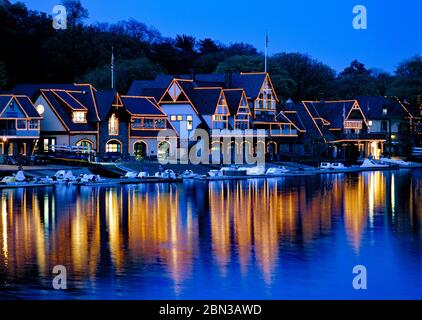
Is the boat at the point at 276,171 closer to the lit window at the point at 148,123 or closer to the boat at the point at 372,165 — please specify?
the lit window at the point at 148,123

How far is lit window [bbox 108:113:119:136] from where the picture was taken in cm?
7362

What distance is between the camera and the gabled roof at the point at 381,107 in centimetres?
10644

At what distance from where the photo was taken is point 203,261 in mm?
29031

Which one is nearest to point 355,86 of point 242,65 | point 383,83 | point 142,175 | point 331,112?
point 383,83

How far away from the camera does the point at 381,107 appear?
10656 cm

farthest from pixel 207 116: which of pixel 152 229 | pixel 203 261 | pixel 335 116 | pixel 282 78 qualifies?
pixel 203 261

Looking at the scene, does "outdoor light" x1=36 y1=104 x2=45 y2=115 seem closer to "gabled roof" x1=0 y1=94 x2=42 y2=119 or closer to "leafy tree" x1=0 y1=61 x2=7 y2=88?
"gabled roof" x1=0 y1=94 x2=42 y2=119

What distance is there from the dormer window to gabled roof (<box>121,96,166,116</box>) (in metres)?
4.74

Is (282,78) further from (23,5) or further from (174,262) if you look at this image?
(174,262)

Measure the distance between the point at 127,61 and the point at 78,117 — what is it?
111ft

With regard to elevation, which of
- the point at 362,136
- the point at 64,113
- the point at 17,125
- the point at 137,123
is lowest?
the point at 362,136

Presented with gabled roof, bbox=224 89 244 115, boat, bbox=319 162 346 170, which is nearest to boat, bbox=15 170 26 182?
gabled roof, bbox=224 89 244 115

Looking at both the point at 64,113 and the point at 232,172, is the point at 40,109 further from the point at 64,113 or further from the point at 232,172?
the point at 232,172
